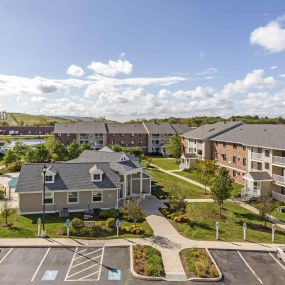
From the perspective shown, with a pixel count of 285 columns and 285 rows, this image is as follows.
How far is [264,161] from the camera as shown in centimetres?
4556

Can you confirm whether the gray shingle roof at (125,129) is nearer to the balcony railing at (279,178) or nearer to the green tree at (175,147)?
the green tree at (175,147)

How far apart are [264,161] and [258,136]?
18.7 ft

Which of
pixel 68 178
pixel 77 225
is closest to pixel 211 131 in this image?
pixel 68 178

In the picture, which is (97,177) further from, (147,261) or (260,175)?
(260,175)

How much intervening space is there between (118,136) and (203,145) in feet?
126

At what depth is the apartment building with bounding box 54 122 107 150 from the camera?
94500mm

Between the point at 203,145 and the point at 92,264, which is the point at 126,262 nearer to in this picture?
the point at 92,264

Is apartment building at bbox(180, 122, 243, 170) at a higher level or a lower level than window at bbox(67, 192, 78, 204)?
higher

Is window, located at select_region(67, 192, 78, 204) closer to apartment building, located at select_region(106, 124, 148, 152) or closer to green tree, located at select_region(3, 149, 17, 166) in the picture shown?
green tree, located at select_region(3, 149, 17, 166)

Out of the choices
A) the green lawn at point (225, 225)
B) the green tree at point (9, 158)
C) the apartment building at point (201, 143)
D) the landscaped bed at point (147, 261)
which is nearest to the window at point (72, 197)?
the green lawn at point (225, 225)

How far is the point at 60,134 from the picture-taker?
9431cm

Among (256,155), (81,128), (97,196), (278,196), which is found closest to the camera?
(97,196)

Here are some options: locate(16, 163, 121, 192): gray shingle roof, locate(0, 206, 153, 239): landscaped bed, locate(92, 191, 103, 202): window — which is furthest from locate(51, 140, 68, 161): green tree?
locate(0, 206, 153, 239): landscaped bed

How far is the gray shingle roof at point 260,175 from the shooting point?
141ft
